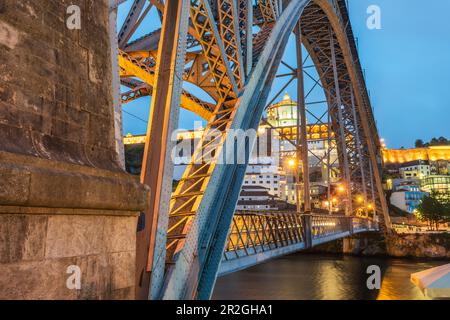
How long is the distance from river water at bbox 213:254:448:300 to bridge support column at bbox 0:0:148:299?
65.6 ft

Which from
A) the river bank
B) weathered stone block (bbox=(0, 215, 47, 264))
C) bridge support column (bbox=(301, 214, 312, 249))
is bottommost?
the river bank

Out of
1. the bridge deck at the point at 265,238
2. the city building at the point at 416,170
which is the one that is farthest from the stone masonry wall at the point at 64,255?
the city building at the point at 416,170

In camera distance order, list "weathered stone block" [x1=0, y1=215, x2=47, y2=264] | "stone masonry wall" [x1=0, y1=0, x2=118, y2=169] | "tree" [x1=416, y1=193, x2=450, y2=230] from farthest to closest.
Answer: "tree" [x1=416, y1=193, x2=450, y2=230] → "stone masonry wall" [x1=0, y1=0, x2=118, y2=169] → "weathered stone block" [x1=0, y1=215, x2=47, y2=264]

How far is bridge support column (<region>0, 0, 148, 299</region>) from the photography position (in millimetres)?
2385

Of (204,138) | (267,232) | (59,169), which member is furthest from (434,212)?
(59,169)

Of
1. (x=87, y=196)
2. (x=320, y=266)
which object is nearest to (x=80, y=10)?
(x=87, y=196)

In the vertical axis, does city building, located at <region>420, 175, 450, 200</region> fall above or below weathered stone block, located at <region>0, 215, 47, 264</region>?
above

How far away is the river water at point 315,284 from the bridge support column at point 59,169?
20.0m

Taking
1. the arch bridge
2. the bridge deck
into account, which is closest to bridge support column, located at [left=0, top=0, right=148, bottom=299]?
the arch bridge

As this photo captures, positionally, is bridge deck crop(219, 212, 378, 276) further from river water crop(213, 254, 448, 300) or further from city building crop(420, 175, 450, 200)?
city building crop(420, 175, 450, 200)

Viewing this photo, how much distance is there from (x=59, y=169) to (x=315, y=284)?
2832 centimetres

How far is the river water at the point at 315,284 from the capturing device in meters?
23.9
